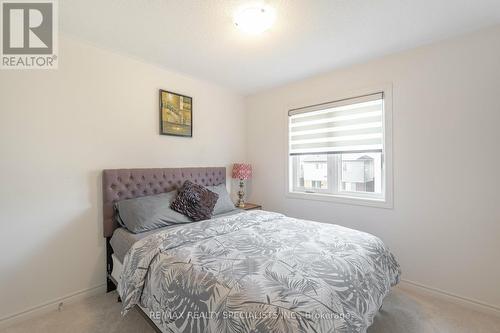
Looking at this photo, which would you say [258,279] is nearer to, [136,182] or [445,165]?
[136,182]

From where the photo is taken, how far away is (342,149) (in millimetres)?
2848

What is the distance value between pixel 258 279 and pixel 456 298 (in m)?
2.13

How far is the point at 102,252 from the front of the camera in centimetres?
233

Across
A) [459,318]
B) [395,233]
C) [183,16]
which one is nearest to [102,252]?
[183,16]

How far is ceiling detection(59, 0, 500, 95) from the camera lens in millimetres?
1699

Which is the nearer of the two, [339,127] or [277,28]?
[277,28]

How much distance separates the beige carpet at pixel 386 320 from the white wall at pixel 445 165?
0.24 m

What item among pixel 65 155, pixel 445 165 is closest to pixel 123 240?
pixel 65 155

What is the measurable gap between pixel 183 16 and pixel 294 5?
87cm

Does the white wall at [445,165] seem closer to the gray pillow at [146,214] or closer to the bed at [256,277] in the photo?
the bed at [256,277]

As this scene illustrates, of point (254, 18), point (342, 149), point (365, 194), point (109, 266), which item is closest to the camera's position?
point (254, 18)

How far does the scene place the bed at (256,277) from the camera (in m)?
1.06

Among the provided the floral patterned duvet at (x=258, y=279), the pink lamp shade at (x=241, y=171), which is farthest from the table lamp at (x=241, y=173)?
the floral patterned duvet at (x=258, y=279)

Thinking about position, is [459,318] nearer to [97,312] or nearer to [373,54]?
[373,54]
